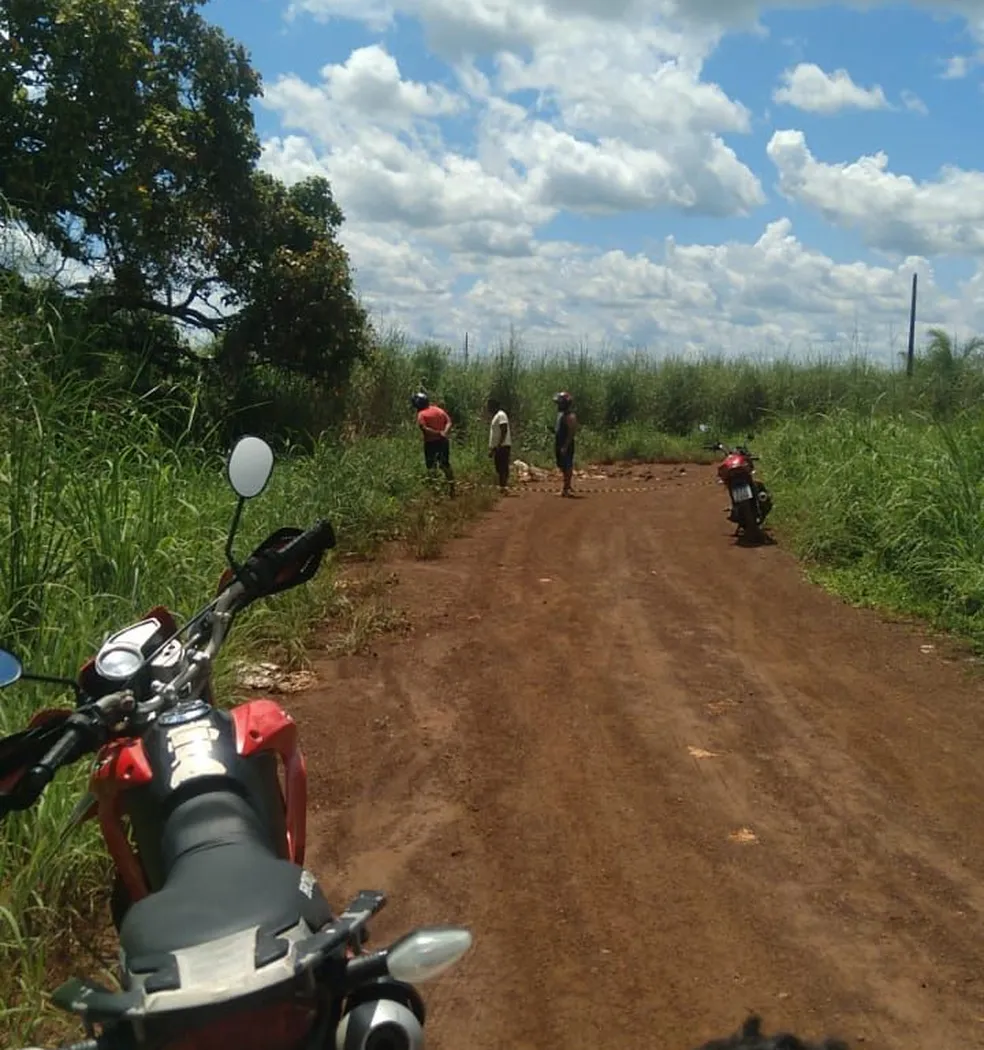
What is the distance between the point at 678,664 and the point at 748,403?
20.7 m

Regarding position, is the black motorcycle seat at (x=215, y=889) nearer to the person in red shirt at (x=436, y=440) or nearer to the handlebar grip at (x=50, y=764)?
the handlebar grip at (x=50, y=764)

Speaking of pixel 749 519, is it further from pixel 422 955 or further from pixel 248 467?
pixel 422 955

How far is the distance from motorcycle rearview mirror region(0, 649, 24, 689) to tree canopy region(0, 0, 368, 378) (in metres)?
5.73

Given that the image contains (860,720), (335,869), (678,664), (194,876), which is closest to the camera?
(194,876)

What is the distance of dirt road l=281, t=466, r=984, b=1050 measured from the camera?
3348 mm

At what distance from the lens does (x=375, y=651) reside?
717 centimetres

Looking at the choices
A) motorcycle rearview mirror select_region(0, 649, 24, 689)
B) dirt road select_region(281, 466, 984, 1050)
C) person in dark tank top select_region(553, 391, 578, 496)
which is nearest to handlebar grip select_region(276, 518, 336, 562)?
motorcycle rearview mirror select_region(0, 649, 24, 689)

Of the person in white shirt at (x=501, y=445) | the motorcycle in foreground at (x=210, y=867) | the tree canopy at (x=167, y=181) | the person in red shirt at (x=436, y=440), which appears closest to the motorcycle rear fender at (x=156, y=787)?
the motorcycle in foreground at (x=210, y=867)

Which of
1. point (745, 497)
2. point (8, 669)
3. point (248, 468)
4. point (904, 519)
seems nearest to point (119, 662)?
point (8, 669)

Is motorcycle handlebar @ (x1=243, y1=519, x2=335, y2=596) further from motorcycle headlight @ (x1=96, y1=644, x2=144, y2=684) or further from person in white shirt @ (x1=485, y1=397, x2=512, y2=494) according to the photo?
person in white shirt @ (x1=485, y1=397, x2=512, y2=494)

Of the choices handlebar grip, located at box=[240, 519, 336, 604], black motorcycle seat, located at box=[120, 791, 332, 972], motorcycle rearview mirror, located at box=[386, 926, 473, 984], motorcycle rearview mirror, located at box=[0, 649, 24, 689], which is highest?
handlebar grip, located at box=[240, 519, 336, 604]

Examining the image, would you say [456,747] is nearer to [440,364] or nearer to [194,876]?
[194,876]

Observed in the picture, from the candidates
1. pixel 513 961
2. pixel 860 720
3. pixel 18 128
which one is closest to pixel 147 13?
pixel 18 128

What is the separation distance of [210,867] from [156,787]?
32 cm
